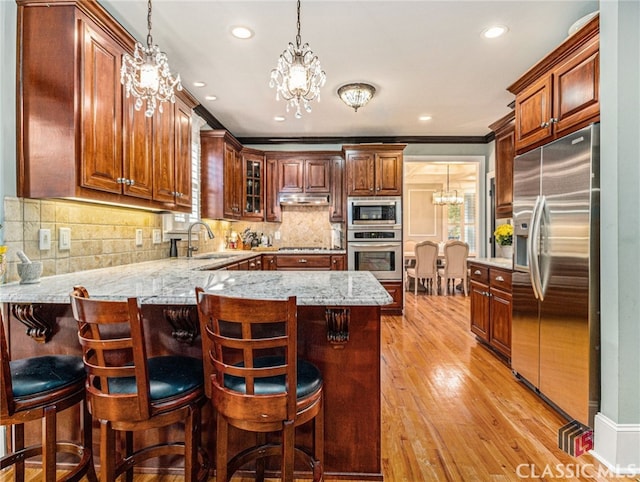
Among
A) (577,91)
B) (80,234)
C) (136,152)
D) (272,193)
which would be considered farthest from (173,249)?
(577,91)

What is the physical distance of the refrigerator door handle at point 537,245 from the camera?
226cm

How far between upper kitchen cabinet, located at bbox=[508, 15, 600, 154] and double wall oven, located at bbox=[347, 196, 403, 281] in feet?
7.75

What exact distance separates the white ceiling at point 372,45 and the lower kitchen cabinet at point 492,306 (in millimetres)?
1849

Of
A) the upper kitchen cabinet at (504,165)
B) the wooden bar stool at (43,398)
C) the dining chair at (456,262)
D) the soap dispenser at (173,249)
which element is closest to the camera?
the wooden bar stool at (43,398)

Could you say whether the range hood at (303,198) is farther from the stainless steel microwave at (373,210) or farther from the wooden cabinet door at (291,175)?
the stainless steel microwave at (373,210)

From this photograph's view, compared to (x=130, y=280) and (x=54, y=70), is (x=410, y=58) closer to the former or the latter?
(x=54, y=70)

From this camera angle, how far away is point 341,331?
155cm

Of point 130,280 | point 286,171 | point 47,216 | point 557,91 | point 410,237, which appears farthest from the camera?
point 410,237

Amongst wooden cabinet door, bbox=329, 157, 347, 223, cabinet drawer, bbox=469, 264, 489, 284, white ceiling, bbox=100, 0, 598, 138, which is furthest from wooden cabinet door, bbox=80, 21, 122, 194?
wooden cabinet door, bbox=329, 157, 347, 223

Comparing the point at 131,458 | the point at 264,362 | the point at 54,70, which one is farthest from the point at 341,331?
the point at 54,70

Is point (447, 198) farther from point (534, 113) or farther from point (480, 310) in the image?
point (534, 113)

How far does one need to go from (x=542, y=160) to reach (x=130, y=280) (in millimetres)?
2635

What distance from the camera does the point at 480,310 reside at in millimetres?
3555

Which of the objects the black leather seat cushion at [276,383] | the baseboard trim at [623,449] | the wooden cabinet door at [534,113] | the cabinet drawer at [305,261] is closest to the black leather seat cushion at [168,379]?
the black leather seat cushion at [276,383]
